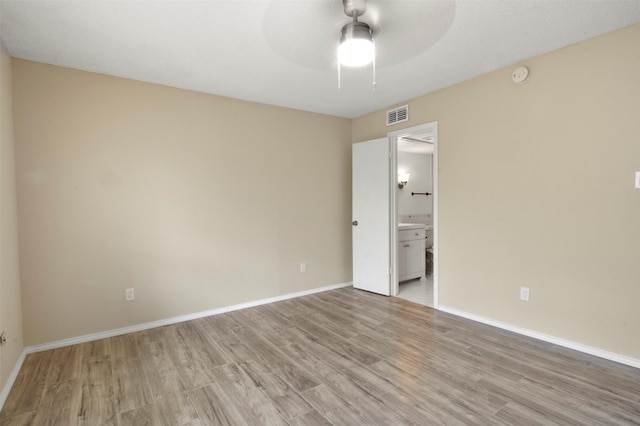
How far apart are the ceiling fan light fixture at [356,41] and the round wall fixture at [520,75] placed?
1.53 meters

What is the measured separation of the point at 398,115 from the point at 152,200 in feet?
9.63

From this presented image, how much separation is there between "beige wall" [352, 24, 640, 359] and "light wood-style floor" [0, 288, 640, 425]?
316 millimetres

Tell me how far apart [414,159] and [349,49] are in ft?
16.6

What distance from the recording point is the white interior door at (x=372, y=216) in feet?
12.9

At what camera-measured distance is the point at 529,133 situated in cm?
268

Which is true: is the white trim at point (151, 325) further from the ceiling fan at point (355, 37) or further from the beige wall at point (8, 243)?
the ceiling fan at point (355, 37)

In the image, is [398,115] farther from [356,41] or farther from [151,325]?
[151,325]

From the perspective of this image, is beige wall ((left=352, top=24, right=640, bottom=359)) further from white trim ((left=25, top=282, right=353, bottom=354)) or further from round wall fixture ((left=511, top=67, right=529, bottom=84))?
white trim ((left=25, top=282, right=353, bottom=354))

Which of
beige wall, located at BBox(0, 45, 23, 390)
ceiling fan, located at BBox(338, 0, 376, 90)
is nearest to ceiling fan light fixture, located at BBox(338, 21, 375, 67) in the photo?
ceiling fan, located at BBox(338, 0, 376, 90)

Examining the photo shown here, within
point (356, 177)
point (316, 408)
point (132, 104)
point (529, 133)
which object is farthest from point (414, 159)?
point (316, 408)

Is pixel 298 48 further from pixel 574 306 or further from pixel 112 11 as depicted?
pixel 574 306

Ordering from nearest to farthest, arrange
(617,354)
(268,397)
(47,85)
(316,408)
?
(316,408), (268,397), (617,354), (47,85)

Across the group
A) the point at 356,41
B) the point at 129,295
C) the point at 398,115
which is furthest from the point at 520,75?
the point at 129,295

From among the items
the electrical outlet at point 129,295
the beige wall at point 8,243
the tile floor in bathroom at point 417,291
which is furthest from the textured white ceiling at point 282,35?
the tile floor in bathroom at point 417,291
